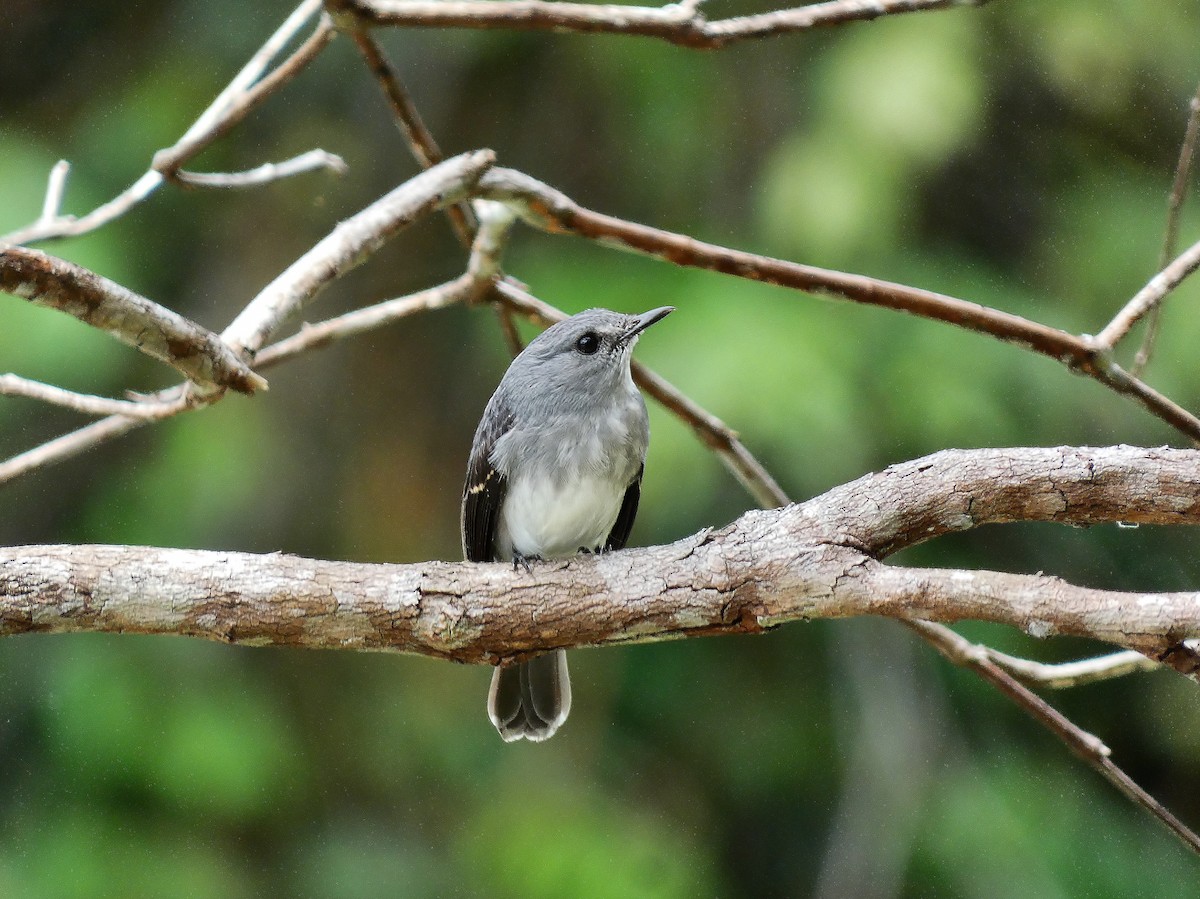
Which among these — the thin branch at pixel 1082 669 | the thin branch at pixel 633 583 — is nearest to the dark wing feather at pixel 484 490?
the thin branch at pixel 633 583

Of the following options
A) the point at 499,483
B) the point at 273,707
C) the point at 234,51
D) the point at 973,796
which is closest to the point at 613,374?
the point at 499,483

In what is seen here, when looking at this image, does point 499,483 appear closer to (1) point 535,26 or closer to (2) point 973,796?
(1) point 535,26

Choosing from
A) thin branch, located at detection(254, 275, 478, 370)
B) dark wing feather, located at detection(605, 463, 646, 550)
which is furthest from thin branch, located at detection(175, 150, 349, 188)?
dark wing feather, located at detection(605, 463, 646, 550)

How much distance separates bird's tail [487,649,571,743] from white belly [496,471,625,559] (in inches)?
12.7

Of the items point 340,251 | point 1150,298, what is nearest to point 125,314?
point 340,251

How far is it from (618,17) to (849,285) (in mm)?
869

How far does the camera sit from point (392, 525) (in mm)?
5742

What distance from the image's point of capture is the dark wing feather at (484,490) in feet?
11.7

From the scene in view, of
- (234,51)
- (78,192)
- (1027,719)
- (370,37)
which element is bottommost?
(1027,719)

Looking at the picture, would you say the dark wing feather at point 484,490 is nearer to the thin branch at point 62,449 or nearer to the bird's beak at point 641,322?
the bird's beak at point 641,322

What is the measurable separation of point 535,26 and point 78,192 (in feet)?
10.2

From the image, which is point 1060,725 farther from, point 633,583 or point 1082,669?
point 633,583

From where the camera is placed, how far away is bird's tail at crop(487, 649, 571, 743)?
3572 mm

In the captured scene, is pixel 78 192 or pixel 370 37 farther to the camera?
pixel 78 192
